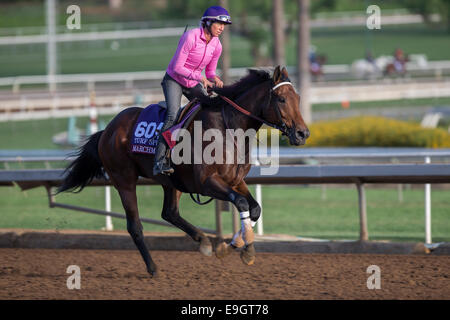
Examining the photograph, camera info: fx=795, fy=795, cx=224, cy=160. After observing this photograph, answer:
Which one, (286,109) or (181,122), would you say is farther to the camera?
(181,122)

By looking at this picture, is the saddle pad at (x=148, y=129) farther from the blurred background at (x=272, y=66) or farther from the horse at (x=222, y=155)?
the blurred background at (x=272, y=66)

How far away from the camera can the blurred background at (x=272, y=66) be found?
12.5m

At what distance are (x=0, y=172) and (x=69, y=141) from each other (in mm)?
7260

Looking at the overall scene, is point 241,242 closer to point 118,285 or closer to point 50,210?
point 118,285

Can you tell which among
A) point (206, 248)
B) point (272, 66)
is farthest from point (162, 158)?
point (272, 66)

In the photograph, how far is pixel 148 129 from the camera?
22.7 ft

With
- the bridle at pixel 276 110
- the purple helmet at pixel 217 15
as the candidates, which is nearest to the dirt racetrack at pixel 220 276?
the bridle at pixel 276 110

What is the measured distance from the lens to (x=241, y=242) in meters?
6.30

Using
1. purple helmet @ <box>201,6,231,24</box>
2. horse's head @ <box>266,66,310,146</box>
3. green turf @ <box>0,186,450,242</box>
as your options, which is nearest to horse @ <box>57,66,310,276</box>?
horse's head @ <box>266,66,310,146</box>

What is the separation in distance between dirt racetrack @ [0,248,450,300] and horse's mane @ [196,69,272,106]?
146 cm

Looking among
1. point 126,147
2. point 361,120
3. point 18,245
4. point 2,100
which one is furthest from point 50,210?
point 2,100

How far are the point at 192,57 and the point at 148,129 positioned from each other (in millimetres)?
764

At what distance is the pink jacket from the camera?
21.4 feet

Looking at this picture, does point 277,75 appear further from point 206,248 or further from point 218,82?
point 206,248
